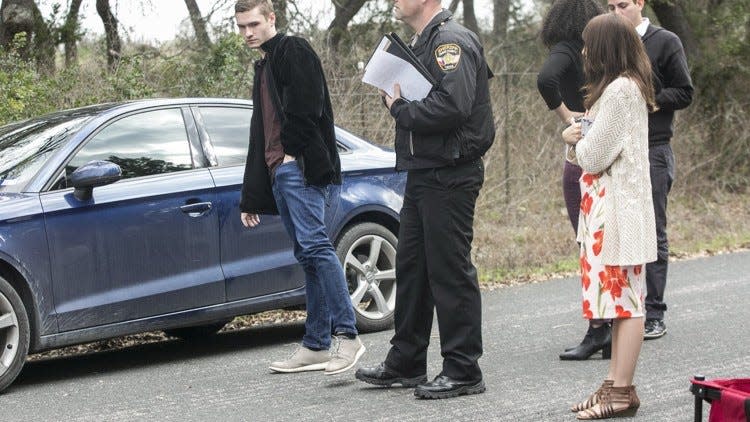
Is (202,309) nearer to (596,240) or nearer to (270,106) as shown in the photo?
(270,106)

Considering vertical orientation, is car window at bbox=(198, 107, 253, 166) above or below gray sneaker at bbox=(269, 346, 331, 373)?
above

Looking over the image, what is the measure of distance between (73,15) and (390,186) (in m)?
7.78

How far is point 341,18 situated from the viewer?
1730 cm

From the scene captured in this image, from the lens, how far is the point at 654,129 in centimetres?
753

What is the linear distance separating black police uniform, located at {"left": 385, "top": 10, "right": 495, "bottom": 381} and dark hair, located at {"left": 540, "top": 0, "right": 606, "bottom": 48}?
3.41ft

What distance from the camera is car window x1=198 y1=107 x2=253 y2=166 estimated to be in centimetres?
769

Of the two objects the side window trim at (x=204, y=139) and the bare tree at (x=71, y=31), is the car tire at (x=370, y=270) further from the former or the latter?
the bare tree at (x=71, y=31)

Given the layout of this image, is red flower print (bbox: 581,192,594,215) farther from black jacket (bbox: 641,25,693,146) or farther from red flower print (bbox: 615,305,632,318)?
black jacket (bbox: 641,25,693,146)

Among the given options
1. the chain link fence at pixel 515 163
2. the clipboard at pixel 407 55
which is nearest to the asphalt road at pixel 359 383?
the clipboard at pixel 407 55

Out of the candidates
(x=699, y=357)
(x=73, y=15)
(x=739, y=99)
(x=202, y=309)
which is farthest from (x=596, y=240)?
(x=739, y=99)

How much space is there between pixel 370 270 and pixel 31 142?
2242 mm

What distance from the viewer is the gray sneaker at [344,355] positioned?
6.68 metres

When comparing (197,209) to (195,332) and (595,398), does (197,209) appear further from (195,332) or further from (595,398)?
(595,398)

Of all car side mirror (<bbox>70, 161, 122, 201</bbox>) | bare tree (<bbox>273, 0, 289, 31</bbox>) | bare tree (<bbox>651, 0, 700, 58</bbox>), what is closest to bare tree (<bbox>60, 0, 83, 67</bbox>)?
bare tree (<bbox>273, 0, 289, 31</bbox>)
